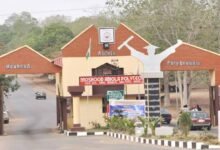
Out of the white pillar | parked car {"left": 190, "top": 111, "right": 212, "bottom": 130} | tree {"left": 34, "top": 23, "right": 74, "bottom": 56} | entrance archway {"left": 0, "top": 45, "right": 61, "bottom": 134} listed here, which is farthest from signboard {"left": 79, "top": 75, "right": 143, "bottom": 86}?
tree {"left": 34, "top": 23, "right": 74, "bottom": 56}

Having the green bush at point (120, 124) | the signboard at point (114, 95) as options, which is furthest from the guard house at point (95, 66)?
the green bush at point (120, 124)

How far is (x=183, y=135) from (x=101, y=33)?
18.5 m

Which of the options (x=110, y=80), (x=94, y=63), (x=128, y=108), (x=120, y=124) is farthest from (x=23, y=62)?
(x=120, y=124)

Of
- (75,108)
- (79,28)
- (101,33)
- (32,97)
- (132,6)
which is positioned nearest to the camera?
(75,108)

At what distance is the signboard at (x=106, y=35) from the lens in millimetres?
42094

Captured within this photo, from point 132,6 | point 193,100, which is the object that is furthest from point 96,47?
point 193,100

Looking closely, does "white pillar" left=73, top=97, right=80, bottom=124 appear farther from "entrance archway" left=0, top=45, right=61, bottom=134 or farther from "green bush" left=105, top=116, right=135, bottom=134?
"entrance archway" left=0, top=45, right=61, bottom=134

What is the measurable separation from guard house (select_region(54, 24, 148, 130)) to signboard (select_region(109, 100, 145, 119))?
18.1 feet

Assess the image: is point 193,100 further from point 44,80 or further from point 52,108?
A: point 44,80

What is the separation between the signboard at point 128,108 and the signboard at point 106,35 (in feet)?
23.9

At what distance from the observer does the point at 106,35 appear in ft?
139

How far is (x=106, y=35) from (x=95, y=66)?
2.24 metres

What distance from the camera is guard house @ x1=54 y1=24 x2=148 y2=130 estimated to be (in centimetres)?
4209

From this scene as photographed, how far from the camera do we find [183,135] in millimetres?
24781
